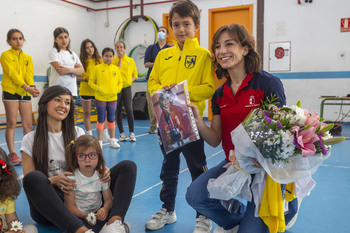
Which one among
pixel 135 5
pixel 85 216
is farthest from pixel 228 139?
pixel 135 5

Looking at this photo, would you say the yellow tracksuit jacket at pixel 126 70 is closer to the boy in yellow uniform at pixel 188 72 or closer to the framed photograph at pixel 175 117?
the boy in yellow uniform at pixel 188 72

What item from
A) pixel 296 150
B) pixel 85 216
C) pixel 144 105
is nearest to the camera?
pixel 296 150

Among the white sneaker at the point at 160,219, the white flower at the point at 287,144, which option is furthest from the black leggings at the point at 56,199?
the white flower at the point at 287,144

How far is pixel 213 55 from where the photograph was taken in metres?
1.73

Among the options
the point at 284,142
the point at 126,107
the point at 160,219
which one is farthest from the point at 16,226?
the point at 126,107

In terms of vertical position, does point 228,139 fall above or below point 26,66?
below

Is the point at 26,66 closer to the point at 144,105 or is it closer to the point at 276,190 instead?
the point at 276,190

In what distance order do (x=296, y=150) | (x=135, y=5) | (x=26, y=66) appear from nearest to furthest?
(x=296, y=150) < (x=26, y=66) < (x=135, y=5)

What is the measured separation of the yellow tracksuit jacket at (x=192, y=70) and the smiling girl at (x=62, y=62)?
192cm

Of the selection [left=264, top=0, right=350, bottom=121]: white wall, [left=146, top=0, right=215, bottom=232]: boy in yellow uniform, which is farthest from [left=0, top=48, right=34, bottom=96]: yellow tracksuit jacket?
[left=264, top=0, right=350, bottom=121]: white wall

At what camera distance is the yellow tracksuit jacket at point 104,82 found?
4.02 m

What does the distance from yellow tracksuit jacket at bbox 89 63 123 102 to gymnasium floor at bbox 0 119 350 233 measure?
76 cm

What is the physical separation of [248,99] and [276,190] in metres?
0.43

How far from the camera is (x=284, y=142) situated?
1235 mm
